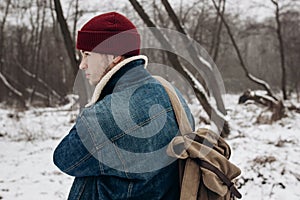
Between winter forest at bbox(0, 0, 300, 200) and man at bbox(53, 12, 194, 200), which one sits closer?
man at bbox(53, 12, 194, 200)

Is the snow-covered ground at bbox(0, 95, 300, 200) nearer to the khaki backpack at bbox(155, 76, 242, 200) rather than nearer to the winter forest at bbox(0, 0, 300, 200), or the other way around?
the winter forest at bbox(0, 0, 300, 200)

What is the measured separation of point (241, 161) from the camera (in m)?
5.57

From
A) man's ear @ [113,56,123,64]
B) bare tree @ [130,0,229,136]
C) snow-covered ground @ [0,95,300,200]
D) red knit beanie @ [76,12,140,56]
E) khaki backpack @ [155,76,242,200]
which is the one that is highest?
red knit beanie @ [76,12,140,56]

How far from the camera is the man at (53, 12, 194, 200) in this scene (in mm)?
1268

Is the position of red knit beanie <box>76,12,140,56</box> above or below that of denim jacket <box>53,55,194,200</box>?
above

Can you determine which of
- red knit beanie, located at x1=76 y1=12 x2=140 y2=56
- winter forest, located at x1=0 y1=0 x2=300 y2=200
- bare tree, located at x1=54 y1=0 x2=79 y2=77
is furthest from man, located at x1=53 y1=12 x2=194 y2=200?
bare tree, located at x1=54 y1=0 x2=79 y2=77

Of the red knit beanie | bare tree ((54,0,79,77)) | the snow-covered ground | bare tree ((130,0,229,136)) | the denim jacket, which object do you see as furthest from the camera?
bare tree ((54,0,79,77))

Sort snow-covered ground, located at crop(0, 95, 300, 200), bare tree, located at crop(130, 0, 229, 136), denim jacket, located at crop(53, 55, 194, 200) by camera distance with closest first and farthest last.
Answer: denim jacket, located at crop(53, 55, 194, 200)
snow-covered ground, located at crop(0, 95, 300, 200)
bare tree, located at crop(130, 0, 229, 136)

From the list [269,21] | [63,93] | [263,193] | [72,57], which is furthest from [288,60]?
[263,193]

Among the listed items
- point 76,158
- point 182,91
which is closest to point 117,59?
point 76,158

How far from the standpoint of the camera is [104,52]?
1394mm

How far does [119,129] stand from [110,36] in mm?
367

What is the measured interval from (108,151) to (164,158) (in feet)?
0.72

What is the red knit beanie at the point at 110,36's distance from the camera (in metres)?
1.39
